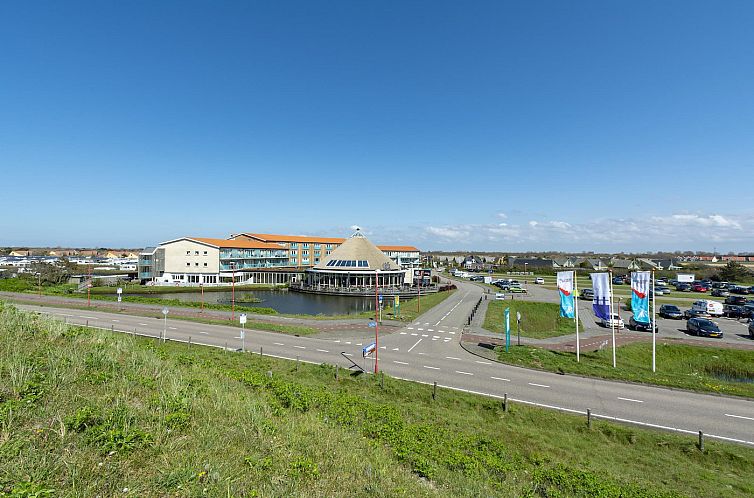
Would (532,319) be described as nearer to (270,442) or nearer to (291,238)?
(270,442)

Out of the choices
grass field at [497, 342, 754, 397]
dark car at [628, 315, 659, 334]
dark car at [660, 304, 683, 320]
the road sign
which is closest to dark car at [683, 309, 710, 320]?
dark car at [660, 304, 683, 320]

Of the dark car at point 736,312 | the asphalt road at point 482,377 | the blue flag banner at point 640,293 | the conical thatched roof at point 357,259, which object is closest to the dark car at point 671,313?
the dark car at point 736,312

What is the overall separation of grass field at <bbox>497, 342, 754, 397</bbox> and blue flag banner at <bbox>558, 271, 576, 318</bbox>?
136 inches

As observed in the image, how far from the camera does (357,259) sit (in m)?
82.6

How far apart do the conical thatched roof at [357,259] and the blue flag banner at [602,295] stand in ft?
182

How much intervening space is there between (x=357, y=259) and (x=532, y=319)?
43.2 m

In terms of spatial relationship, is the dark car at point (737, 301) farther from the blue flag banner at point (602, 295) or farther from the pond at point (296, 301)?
the pond at point (296, 301)

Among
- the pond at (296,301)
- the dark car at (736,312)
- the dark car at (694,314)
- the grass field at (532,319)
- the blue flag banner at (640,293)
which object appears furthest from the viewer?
the pond at (296,301)

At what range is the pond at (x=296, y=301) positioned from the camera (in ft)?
190

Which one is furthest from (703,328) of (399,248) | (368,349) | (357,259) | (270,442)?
(399,248)

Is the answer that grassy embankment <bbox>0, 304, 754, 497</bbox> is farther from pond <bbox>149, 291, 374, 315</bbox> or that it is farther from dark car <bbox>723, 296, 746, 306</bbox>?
dark car <bbox>723, 296, 746, 306</bbox>

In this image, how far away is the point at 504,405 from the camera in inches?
653

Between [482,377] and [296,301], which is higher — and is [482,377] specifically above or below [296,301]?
above

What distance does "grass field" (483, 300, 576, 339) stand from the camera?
37.6 m
